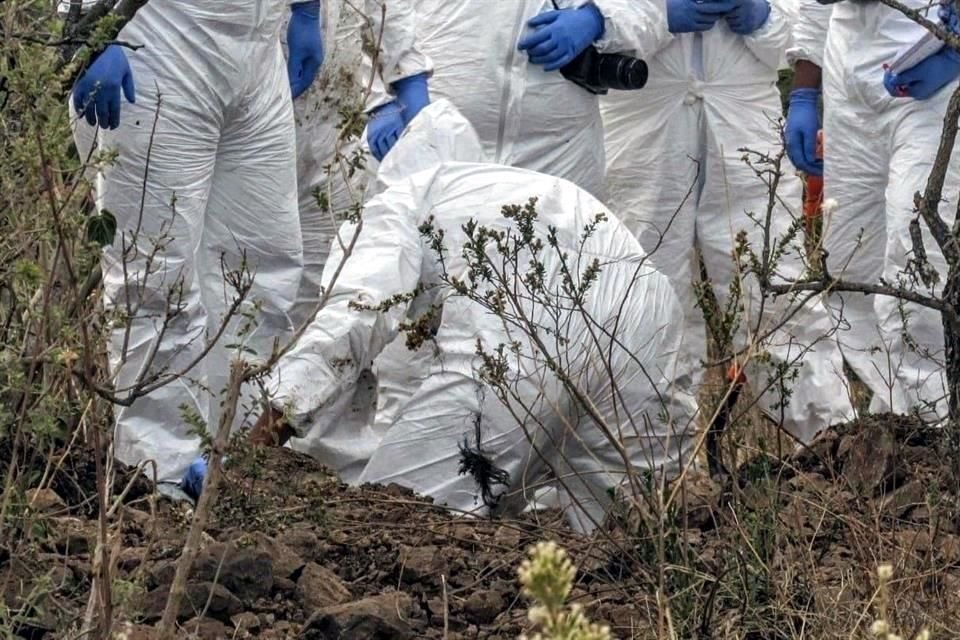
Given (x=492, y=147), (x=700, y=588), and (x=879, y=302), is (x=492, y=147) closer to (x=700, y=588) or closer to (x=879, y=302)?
(x=879, y=302)

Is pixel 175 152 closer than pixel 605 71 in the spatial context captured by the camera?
Yes

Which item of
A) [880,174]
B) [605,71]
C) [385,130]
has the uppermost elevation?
[605,71]

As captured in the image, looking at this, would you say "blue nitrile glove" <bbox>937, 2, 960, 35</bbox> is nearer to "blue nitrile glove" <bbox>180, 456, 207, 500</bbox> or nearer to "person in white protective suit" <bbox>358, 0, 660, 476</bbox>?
"person in white protective suit" <bbox>358, 0, 660, 476</bbox>

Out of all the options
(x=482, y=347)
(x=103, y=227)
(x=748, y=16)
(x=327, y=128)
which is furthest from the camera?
(x=327, y=128)

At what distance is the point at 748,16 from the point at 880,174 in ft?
2.95

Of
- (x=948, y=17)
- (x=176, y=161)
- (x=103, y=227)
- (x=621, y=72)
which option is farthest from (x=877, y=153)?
(x=103, y=227)

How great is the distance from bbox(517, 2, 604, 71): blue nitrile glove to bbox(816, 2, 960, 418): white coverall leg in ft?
2.52

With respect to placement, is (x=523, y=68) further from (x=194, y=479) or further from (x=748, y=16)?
(x=194, y=479)

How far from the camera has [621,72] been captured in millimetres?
5926

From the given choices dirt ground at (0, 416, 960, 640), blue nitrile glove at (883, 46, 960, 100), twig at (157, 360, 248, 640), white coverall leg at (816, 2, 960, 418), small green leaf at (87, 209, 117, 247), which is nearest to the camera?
twig at (157, 360, 248, 640)

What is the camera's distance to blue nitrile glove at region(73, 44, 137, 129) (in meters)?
4.60

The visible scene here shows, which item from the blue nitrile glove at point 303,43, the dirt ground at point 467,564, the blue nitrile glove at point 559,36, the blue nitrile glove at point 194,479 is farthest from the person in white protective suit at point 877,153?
the blue nitrile glove at point 194,479

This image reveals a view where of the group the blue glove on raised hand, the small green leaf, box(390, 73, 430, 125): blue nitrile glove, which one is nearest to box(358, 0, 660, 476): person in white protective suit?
box(390, 73, 430, 125): blue nitrile glove

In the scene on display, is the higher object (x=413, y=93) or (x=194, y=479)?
(x=413, y=93)
